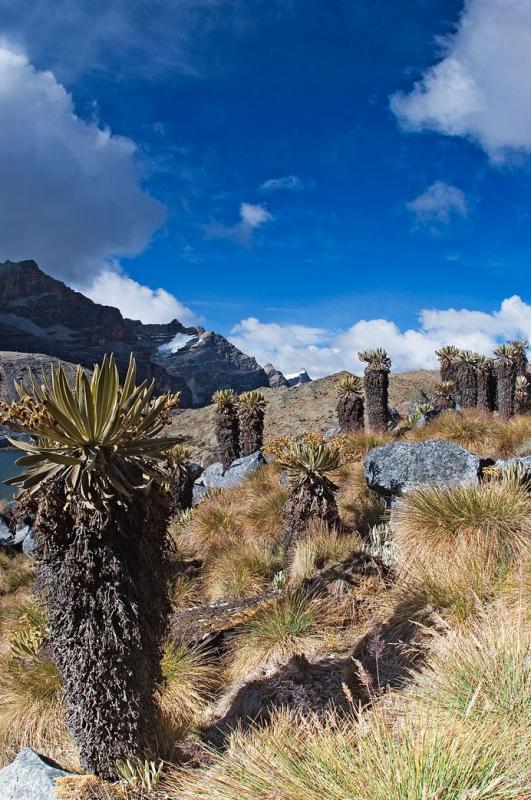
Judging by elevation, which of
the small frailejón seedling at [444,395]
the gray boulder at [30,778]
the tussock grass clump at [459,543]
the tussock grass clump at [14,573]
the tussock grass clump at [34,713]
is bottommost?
the tussock grass clump at [14,573]

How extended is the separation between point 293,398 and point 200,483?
38413mm

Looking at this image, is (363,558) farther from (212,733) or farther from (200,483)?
(200,483)

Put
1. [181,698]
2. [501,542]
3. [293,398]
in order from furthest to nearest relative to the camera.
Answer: [293,398] → [501,542] → [181,698]

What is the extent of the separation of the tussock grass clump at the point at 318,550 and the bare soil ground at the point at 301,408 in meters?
36.3

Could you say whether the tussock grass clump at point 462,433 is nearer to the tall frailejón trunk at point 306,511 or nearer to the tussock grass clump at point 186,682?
the tall frailejón trunk at point 306,511

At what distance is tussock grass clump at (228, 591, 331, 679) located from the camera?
6.33 meters

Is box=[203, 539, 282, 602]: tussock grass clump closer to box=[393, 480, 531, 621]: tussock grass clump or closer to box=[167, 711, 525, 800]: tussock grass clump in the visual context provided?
box=[393, 480, 531, 621]: tussock grass clump

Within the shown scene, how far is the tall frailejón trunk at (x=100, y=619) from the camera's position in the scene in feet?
13.0

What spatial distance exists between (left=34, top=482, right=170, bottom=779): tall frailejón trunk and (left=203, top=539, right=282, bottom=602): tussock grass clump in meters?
4.94

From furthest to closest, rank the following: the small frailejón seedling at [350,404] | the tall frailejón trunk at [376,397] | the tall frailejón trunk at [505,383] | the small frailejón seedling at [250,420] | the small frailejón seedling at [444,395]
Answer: the small frailejón seedling at [444,395] < the tall frailejón trunk at [505,383] < the small frailejón seedling at [250,420] < the tall frailejón trunk at [376,397] < the small frailejón seedling at [350,404]

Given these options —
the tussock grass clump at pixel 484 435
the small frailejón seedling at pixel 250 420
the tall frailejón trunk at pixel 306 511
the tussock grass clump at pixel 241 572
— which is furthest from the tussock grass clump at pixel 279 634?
the small frailejón seedling at pixel 250 420

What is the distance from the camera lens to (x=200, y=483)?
68.0ft

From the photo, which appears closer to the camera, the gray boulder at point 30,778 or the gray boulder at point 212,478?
the gray boulder at point 30,778

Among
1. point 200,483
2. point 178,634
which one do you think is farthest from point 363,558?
point 200,483
